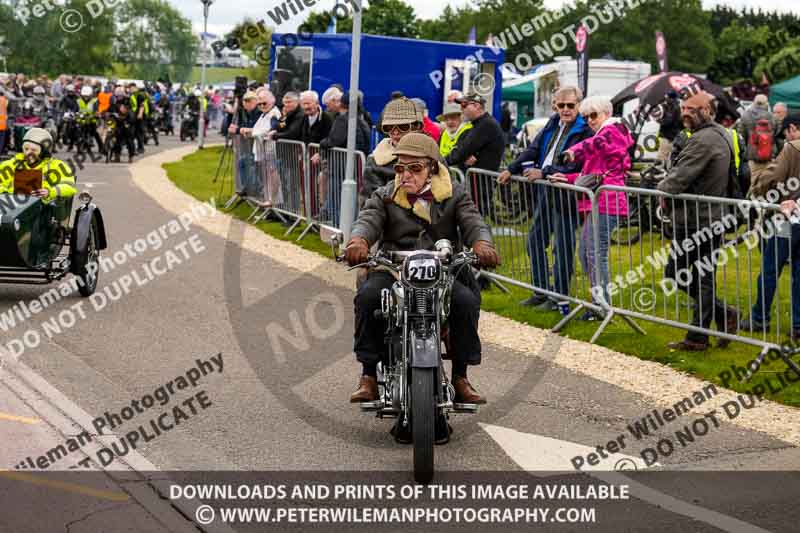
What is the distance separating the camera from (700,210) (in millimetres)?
9602

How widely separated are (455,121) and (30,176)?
518 cm

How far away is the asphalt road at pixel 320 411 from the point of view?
612 centimetres

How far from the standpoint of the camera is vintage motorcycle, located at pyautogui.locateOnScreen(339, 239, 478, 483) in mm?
6004

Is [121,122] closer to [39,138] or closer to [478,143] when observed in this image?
[478,143]

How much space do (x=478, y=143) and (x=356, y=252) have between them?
21.9 feet

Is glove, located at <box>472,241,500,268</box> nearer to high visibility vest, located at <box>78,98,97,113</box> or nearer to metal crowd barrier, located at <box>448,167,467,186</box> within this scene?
metal crowd barrier, located at <box>448,167,467,186</box>

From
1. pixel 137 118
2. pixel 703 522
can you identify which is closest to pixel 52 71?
pixel 137 118

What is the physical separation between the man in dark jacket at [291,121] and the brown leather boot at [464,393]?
11.2 m

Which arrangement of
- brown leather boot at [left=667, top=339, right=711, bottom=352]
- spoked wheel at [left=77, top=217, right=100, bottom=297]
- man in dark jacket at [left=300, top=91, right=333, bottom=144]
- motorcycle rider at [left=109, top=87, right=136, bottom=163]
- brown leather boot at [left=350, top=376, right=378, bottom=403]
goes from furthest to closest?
motorcycle rider at [left=109, top=87, right=136, bottom=163]
man in dark jacket at [left=300, top=91, right=333, bottom=144]
spoked wheel at [left=77, top=217, right=100, bottom=297]
brown leather boot at [left=667, top=339, right=711, bottom=352]
brown leather boot at [left=350, top=376, right=378, bottom=403]

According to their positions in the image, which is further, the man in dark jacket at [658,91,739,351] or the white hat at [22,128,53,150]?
the white hat at [22,128,53,150]

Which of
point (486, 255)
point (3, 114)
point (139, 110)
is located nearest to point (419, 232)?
point (486, 255)

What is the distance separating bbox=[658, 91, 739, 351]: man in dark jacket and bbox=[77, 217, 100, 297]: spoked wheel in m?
5.23

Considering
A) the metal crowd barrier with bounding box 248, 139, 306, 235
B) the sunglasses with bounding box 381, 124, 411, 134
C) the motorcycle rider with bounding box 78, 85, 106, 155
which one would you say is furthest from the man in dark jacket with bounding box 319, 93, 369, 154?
the motorcycle rider with bounding box 78, 85, 106, 155

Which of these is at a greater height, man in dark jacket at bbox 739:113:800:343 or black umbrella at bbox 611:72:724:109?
black umbrella at bbox 611:72:724:109
